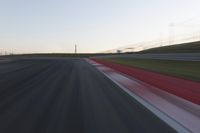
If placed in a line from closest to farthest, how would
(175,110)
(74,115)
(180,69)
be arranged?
(74,115)
(175,110)
(180,69)

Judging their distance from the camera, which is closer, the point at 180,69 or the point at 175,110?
the point at 175,110

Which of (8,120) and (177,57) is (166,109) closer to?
(8,120)

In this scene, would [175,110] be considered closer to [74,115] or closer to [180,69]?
[74,115]

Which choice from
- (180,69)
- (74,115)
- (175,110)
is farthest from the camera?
(180,69)

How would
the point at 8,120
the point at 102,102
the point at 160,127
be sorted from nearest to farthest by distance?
the point at 160,127 < the point at 8,120 < the point at 102,102

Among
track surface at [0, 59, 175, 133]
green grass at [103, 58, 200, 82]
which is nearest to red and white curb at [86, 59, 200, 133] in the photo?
track surface at [0, 59, 175, 133]

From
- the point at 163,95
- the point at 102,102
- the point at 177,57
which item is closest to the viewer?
the point at 102,102

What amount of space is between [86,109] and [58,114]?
1126 millimetres

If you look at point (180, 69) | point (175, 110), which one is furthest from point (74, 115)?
point (180, 69)

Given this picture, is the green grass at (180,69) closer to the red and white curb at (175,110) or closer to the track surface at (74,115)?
the red and white curb at (175,110)

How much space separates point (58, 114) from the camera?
8492 millimetres

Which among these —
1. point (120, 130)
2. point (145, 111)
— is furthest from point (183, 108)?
point (120, 130)

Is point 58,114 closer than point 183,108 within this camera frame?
Yes

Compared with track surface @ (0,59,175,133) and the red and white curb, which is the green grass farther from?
track surface @ (0,59,175,133)
